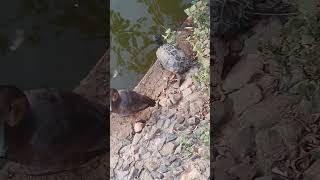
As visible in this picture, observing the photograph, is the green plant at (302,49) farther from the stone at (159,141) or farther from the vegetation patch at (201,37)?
the stone at (159,141)

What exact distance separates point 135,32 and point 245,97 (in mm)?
385

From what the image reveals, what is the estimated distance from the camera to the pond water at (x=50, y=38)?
1351 mm

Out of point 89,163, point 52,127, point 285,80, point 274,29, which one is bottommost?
point 89,163

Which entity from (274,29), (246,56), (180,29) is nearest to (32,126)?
(180,29)

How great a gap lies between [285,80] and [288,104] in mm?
70

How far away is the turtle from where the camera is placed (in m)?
1.32

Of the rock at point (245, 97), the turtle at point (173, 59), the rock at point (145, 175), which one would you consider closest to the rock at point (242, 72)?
the rock at point (245, 97)

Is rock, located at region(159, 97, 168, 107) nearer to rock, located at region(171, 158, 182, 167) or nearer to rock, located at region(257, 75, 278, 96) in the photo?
rock, located at region(171, 158, 182, 167)

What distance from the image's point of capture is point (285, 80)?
1.28 m

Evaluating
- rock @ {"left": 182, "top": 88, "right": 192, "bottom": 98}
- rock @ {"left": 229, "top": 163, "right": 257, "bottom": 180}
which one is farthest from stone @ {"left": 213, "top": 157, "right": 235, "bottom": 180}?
rock @ {"left": 182, "top": 88, "right": 192, "bottom": 98}

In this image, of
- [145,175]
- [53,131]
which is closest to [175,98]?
[145,175]

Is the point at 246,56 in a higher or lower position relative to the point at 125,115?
higher

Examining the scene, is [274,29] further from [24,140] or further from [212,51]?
[24,140]

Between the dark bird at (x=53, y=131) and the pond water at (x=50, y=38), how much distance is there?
59 millimetres
